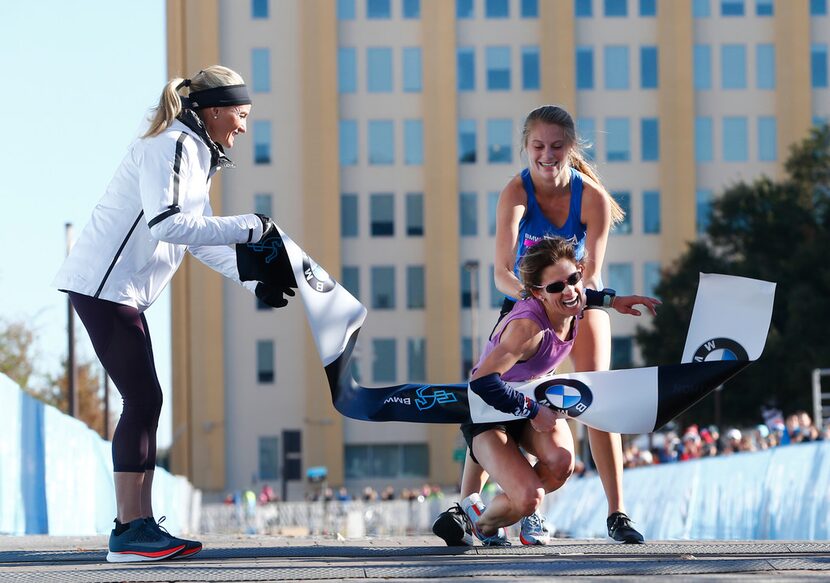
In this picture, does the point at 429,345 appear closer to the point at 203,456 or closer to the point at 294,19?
the point at 203,456

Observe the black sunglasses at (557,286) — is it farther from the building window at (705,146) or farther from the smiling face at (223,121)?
the building window at (705,146)

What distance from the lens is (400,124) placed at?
6656cm

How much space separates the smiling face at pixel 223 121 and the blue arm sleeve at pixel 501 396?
1.58m

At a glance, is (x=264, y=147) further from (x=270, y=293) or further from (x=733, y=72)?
(x=270, y=293)

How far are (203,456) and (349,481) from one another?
625cm

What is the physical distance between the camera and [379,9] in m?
67.8

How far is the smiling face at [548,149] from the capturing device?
7625 millimetres

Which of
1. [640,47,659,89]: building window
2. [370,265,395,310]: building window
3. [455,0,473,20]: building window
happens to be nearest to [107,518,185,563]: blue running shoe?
[370,265,395,310]: building window

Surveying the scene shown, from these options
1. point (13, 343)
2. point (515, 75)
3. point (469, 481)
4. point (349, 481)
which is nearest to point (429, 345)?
→ point (349, 481)

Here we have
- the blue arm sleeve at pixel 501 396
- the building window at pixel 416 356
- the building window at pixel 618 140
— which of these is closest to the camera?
the blue arm sleeve at pixel 501 396

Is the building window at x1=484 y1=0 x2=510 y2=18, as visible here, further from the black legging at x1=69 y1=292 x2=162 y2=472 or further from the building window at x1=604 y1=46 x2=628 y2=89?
the black legging at x1=69 y1=292 x2=162 y2=472

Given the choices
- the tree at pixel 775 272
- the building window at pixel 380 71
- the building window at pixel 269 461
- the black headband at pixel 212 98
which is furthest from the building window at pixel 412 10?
the black headband at pixel 212 98

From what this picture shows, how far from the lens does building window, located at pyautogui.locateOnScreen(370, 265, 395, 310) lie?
66.8 metres

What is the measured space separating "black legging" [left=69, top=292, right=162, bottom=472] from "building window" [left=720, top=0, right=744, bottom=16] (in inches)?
2541
